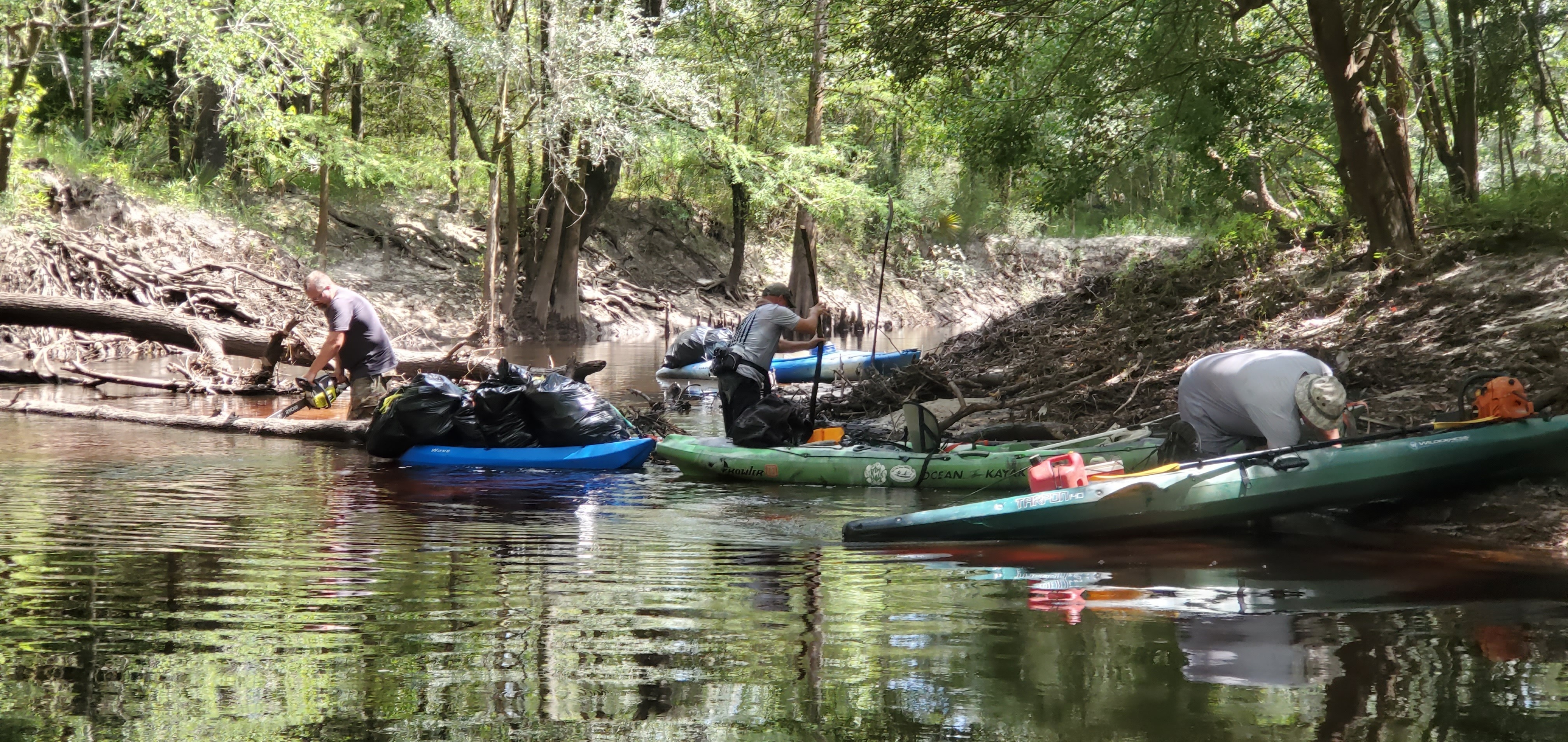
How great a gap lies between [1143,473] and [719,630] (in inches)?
114

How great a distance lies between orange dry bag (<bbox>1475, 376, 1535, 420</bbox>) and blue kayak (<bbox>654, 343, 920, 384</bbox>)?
8955 mm

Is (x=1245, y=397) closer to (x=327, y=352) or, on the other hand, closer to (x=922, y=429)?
(x=922, y=429)

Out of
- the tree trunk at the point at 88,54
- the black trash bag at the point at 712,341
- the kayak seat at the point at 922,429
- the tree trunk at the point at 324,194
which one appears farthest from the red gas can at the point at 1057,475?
the tree trunk at the point at 324,194

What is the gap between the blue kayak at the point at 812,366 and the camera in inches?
611

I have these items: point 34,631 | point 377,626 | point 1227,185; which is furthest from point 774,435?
point 1227,185

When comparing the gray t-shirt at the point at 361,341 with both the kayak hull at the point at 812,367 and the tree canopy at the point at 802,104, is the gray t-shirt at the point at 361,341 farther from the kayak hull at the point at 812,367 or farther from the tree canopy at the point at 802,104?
the kayak hull at the point at 812,367

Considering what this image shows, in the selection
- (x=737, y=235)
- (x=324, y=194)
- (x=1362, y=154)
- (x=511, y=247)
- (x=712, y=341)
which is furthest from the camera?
(x=737, y=235)

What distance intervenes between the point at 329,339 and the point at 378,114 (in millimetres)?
20552

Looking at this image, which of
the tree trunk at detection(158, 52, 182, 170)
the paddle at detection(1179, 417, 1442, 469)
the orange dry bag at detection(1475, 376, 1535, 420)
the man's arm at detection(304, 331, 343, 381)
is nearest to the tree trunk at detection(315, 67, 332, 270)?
the tree trunk at detection(158, 52, 182, 170)

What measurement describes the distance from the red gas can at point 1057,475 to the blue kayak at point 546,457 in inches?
138

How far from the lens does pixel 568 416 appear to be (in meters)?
8.95

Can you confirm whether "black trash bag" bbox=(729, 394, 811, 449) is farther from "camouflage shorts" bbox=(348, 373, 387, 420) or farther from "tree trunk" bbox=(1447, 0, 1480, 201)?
"tree trunk" bbox=(1447, 0, 1480, 201)

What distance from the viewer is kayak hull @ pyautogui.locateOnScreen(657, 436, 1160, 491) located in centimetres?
761

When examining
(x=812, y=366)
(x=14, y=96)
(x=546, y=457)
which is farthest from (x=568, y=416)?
(x=14, y=96)
